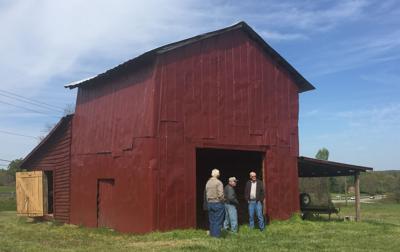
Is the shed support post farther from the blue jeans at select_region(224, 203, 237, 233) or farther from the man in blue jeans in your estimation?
the blue jeans at select_region(224, 203, 237, 233)

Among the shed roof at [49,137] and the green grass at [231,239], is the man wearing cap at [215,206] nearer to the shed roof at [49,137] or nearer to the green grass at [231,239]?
the green grass at [231,239]

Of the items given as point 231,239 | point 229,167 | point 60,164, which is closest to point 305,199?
point 229,167

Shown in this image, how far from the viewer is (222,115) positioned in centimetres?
1759

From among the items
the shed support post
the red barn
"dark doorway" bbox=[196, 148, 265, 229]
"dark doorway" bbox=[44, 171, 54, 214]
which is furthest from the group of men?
"dark doorway" bbox=[44, 171, 54, 214]

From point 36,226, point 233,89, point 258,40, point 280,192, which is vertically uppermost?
point 258,40

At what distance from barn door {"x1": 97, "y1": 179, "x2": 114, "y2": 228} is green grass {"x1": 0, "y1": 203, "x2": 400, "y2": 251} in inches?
23.9

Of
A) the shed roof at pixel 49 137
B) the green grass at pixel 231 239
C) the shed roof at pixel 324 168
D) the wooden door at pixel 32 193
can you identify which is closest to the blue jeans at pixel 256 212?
Result: the green grass at pixel 231 239

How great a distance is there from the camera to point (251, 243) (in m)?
13.8

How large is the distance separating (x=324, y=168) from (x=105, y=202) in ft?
33.5

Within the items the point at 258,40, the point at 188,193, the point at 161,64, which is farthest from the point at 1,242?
the point at 258,40

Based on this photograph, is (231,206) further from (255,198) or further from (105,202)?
(105,202)

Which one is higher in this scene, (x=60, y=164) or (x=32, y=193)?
(x=60, y=164)

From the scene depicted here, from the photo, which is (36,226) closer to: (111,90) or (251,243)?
(111,90)

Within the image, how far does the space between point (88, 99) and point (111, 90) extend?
2.06m
